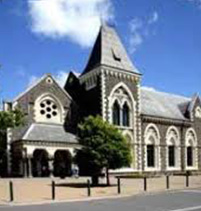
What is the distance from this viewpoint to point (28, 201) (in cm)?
2205

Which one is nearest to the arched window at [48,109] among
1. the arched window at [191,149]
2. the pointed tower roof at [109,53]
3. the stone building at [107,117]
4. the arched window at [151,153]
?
the stone building at [107,117]

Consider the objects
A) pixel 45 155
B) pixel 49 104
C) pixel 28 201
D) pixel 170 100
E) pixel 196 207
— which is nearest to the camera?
pixel 196 207

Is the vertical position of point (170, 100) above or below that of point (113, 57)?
below

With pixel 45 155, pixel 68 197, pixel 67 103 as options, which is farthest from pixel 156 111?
pixel 68 197

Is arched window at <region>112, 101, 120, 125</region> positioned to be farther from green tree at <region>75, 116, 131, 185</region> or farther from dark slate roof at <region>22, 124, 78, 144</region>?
green tree at <region>75, 116, 131, 185</region>

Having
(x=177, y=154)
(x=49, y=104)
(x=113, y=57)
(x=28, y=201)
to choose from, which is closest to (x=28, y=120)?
(x=49, y=104)

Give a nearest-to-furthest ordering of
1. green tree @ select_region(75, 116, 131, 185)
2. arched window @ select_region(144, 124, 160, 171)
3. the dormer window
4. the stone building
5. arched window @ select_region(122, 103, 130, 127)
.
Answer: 1. green tree @ select_region(75, 116, 131, 185)
2. the stone building
3. arched window @ select_region(122, 103, 130, 127)
4. the dormer window
5. arched window @ select_region(144, 124, 160, 171)

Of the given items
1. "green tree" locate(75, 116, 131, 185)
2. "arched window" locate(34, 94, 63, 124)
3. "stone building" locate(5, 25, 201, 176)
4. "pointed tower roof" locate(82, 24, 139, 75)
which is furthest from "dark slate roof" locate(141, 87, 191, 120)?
"green tree" locate(75, 116, 131, 185)

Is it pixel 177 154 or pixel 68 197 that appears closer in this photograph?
pixel 68 197

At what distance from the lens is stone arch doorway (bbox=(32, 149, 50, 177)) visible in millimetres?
45094

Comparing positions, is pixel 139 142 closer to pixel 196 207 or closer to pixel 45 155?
pixel 45 155

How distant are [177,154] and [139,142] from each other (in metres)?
7.63

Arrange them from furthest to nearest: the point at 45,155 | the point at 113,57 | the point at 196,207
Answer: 1. the point at 113,57
2. the point at 45,155
3. the point at 196,207

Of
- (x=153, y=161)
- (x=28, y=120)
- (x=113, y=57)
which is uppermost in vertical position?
(x=113, y=57)
